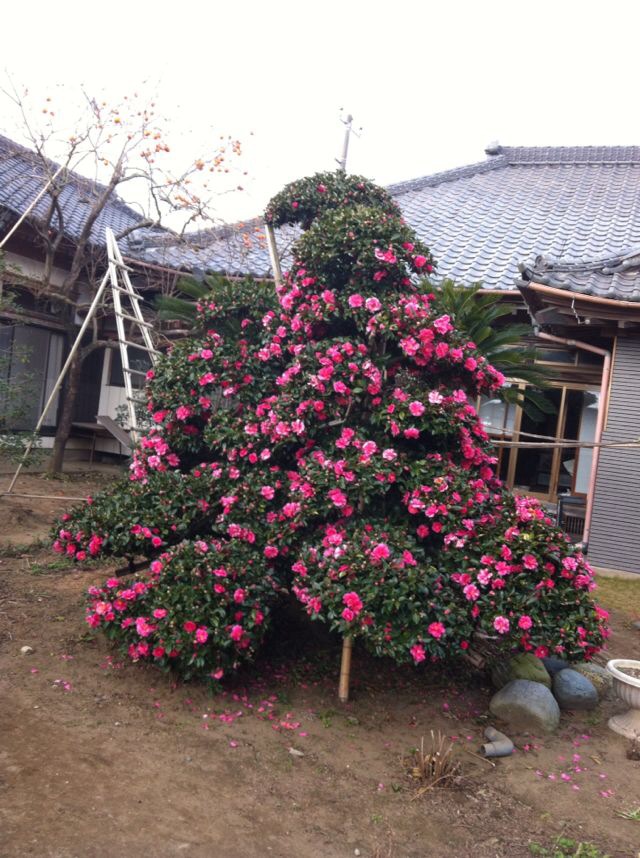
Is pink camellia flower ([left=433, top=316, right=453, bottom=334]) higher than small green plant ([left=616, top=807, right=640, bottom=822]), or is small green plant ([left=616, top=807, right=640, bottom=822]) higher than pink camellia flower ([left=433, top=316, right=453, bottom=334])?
pink camellia flower ([left=433, top=316, right=453, bottom=334])

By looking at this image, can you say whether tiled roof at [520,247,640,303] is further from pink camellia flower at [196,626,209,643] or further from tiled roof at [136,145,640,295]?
pink camellia flower at [196,626,209,643]

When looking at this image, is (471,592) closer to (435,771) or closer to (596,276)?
(435,771)

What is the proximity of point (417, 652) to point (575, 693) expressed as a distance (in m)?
1.50

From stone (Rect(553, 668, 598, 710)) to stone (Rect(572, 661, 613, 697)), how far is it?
9.3 inches

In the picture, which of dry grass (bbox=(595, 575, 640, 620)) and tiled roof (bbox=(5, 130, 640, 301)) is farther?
tiled roof (bbox=(5, 130, 640, 301))

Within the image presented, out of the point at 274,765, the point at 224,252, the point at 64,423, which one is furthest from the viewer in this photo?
the point at 224,252

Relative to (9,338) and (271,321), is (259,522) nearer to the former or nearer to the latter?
(271,321)

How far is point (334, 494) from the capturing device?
12.5ft

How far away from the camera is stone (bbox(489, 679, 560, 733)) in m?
3.97

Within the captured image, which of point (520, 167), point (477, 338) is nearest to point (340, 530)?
point (477, 338)

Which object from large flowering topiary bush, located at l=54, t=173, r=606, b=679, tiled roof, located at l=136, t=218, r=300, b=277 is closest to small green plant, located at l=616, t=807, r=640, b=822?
large flowering topiary bush, located at l=54, t=173, r=606, b=679

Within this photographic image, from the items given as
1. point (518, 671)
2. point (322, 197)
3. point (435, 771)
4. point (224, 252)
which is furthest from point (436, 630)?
point (224, 252)

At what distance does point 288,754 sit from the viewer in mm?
3467

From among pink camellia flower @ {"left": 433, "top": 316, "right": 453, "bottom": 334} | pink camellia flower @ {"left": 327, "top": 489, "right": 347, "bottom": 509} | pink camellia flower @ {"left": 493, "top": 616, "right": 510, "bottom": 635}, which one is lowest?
pink camellia flower @ {"left": 493, "top": 616, "right": 510, "bottom": 635}
